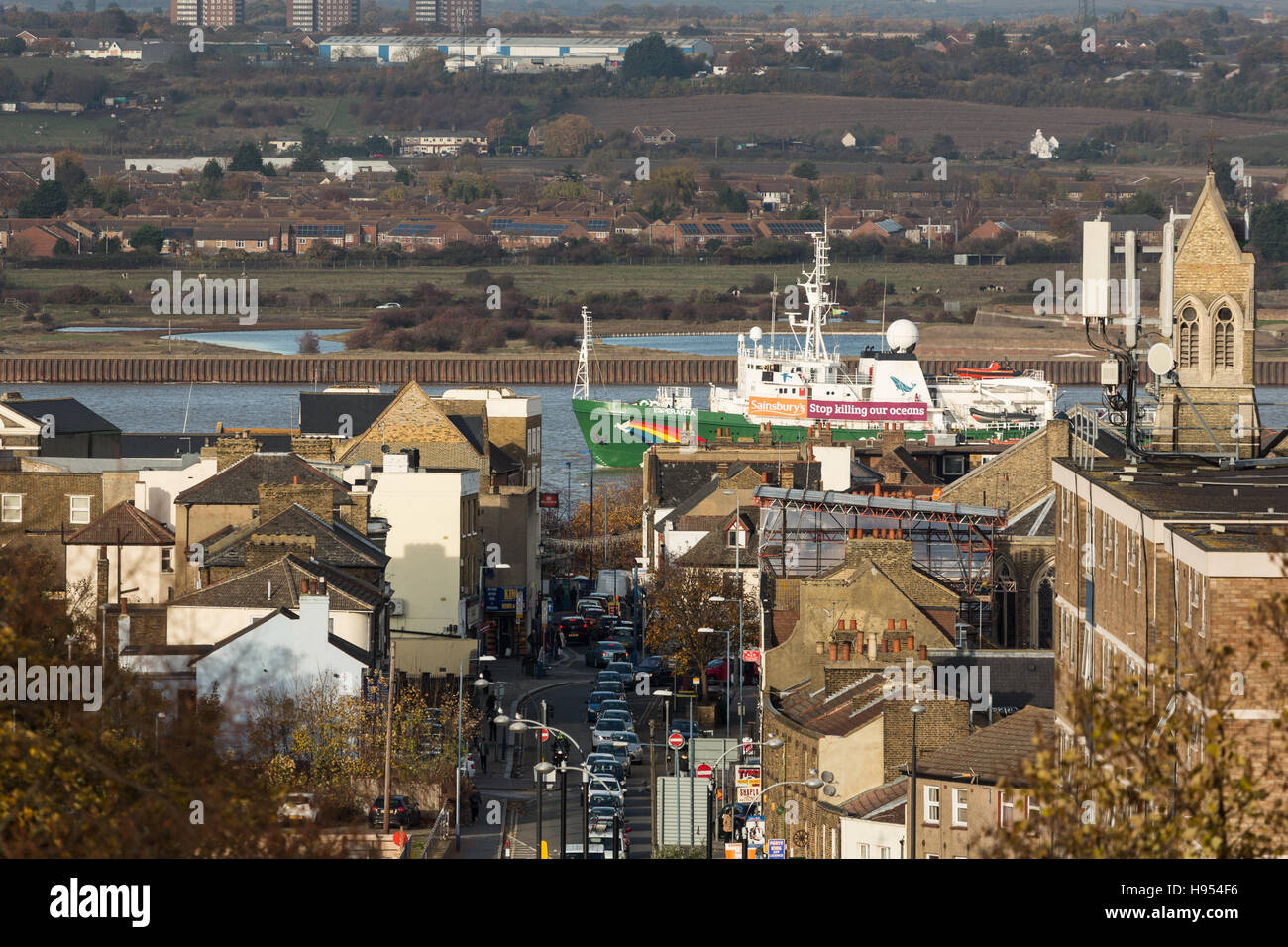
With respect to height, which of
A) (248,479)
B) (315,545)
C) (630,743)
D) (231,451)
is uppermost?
(231,451)

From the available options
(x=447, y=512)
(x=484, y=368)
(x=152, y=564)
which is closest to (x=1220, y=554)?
(x=152, y=564)

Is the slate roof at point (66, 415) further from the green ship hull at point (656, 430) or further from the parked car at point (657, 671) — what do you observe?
the green ship hull at point (656, 430)

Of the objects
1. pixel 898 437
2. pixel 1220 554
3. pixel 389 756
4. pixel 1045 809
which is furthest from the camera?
pixel 898 437

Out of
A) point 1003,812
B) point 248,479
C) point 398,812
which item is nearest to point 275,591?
point 398,812

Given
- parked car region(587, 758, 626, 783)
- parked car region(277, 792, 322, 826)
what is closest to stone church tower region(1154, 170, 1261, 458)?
parked car region(277, 792, 322, 826)

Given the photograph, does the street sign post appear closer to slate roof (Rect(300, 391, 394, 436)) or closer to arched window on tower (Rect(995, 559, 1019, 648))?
arched window on tower (Rect(995, 559, 1019, 648))

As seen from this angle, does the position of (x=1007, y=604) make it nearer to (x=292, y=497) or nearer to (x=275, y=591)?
(x=275, y=591)
